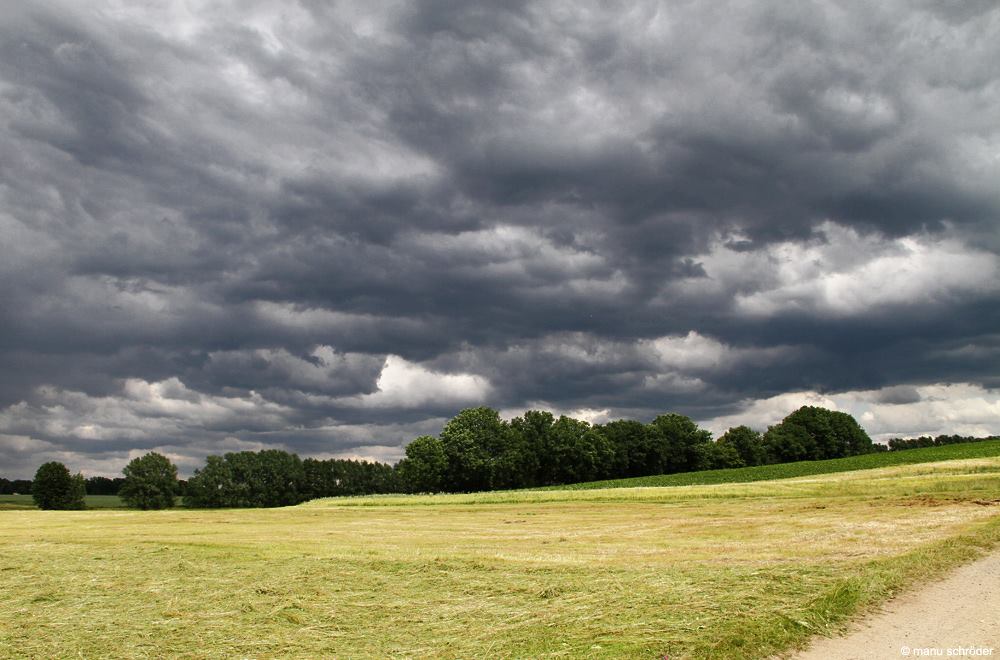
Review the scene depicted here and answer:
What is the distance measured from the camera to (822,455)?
15938 centimetres

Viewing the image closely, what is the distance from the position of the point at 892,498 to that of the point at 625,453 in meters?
99.3

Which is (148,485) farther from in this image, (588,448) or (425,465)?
(588,448)

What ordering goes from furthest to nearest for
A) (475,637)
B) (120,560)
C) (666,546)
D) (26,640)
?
(666,546) < (120,560) < (26,640) < (475,637)

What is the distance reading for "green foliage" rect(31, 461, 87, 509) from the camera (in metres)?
117

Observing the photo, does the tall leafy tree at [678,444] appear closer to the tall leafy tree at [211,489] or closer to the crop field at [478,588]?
the tall leafy tree at [211,489]

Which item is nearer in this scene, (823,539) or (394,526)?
A: (823,539)

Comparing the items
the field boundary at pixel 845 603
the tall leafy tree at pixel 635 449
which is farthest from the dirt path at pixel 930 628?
the tall leafy tree at pixel 635 449

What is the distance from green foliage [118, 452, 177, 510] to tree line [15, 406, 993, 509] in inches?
7.4

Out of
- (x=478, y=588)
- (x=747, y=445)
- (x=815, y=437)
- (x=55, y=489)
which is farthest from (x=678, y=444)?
(x=478, y=588)

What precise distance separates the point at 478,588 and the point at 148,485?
5085 inches

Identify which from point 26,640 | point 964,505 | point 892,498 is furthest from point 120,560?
point 892,498

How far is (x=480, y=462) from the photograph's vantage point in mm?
102188

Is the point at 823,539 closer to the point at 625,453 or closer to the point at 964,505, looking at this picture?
the point at 964,505

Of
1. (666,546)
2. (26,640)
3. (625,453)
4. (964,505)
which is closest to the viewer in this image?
(26,640)
